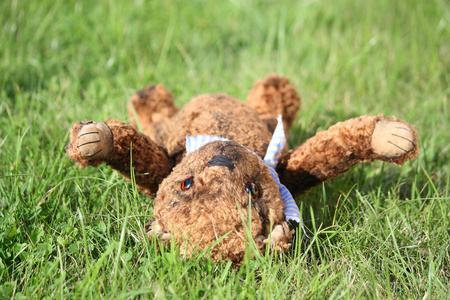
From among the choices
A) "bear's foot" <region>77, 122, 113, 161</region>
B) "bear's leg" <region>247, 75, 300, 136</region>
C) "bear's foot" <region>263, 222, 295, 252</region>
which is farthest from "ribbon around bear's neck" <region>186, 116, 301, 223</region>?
"bear's leg" <region>247, 75, 300, 136</region>

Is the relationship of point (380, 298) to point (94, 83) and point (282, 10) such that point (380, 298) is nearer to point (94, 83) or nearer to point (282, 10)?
point (94, 83)

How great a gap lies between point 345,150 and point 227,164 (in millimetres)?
533

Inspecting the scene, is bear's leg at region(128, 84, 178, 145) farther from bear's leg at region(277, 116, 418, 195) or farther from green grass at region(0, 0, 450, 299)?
bear's leg at region(277, 116, 418, 195)

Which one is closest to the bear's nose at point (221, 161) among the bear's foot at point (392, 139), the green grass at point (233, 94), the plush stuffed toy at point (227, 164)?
the plush stuffed toy at point (227, 164)

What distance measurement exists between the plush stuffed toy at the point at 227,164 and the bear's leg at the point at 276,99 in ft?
1.40

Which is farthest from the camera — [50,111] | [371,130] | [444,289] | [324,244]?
[50,111]

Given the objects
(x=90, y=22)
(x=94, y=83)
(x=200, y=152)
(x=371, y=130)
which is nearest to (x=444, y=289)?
(x=371, y=130)

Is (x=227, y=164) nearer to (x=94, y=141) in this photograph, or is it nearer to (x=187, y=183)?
(x=187, y=183)

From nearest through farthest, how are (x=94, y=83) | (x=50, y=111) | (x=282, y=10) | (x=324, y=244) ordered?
1. (x=324, y=244)
2. (x=50, y=111)
3. (x=94, y=83)
4. (x=282, y=10)

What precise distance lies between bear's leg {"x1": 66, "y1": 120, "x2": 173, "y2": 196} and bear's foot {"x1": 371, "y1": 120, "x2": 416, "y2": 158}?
0.90 meters

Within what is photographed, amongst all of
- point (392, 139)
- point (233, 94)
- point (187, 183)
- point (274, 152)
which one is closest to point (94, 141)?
point (187, 183)

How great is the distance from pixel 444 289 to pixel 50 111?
239cm

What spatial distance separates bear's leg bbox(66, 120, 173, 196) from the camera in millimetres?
1560

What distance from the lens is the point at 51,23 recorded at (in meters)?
3.64
